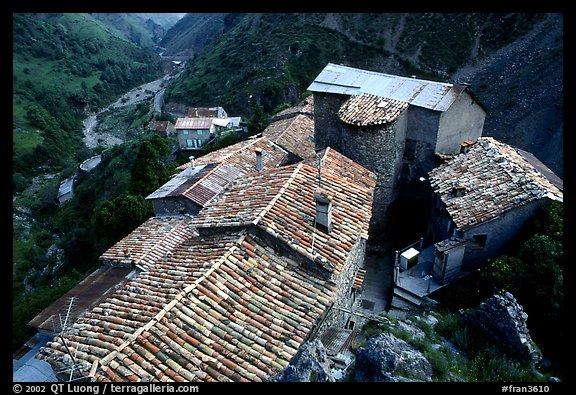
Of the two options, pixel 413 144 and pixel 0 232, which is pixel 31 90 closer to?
pixel 413 144

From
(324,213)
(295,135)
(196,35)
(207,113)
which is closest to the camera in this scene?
(324,213)

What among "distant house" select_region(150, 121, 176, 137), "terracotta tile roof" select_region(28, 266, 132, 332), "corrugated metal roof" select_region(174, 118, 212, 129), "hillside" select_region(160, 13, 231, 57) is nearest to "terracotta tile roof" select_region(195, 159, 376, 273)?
"terracotta tile roof" select_region(28, 266, 132, 332)

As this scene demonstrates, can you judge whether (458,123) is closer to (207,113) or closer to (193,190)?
(193,190)

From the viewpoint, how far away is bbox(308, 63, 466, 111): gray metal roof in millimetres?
17250

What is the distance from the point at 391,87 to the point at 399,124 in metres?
2.55

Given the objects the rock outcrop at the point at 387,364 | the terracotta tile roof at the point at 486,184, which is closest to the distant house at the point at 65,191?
the terracotta tile roof at the point at 486,184

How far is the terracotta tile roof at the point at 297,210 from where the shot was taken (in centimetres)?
1044

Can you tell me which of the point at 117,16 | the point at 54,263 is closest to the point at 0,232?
the point at 54,263

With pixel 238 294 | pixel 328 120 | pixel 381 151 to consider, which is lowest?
pixel 238 294

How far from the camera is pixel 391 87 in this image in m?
18.9

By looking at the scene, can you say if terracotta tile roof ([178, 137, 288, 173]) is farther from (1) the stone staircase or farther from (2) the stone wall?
(1) the stone staircase

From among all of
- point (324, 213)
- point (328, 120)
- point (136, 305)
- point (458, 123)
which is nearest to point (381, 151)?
point (458, 123)

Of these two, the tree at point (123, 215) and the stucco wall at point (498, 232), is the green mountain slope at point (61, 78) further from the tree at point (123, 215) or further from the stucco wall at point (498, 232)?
the stucco wall at point (498, 232)

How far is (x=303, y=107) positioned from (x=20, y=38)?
10799 centimetres
